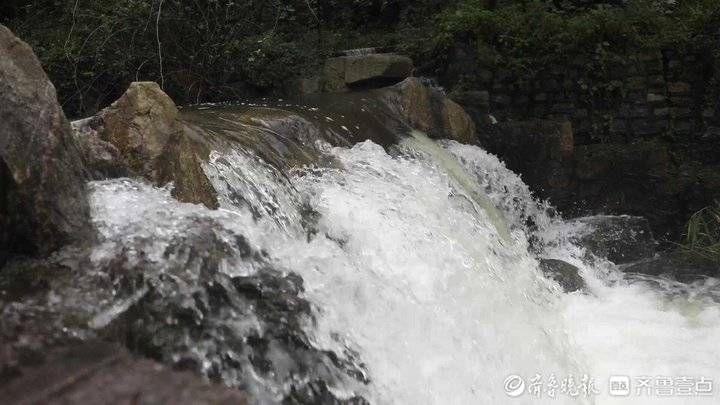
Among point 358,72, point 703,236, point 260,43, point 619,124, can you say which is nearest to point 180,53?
point 260,43

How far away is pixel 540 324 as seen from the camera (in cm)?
361

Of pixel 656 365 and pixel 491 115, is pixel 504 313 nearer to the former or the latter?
pixel 656 365

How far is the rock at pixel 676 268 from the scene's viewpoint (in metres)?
4.96

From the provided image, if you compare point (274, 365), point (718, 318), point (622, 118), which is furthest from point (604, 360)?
point (622, 118)

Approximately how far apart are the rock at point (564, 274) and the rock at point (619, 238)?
0.81 metres

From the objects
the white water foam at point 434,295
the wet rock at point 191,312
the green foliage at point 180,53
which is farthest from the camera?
the green foliage at point 180,53

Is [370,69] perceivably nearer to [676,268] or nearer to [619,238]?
[619,238]

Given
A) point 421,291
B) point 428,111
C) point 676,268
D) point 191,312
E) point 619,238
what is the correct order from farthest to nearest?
point 428,111
point 619,238
point 676,268
point 421,291
point 191,312

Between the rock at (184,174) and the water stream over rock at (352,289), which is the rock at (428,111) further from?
the rock at (184,174)

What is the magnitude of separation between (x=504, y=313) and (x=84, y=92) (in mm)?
4729

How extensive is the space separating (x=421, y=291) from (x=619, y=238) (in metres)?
3.07

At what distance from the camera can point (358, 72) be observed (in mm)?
6277

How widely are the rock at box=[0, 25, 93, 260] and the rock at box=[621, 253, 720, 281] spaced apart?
4.02 meters

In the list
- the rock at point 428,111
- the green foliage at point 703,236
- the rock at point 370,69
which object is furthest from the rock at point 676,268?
the rock at point 370,69
